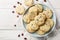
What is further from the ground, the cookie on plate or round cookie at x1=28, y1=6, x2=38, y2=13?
round cookie at x1=28, y1=6, x2=38, y2=13

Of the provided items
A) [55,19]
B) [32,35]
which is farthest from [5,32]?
[55,19]

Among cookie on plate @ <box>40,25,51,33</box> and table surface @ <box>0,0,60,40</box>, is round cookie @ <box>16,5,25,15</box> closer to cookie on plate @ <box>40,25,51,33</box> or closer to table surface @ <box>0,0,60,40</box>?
table surface @ <box>0,0,60,40</box>

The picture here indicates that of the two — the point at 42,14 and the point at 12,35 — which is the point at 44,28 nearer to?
the point at 42,14

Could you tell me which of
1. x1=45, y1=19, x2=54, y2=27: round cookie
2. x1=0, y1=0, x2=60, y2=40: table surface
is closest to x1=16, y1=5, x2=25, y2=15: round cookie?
x1=0, y1=0, x2=60, y2=40: table surface

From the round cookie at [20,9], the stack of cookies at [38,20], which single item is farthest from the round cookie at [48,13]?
the round cookie at [20,9]

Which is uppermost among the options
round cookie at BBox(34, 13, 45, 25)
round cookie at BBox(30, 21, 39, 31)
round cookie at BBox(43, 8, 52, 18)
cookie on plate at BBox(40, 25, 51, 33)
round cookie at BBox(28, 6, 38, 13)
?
round cookie at BBox(28, 6, 38, 13)

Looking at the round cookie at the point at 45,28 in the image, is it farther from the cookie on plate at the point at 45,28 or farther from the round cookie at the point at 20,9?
the round cookie at the point at 20,9
